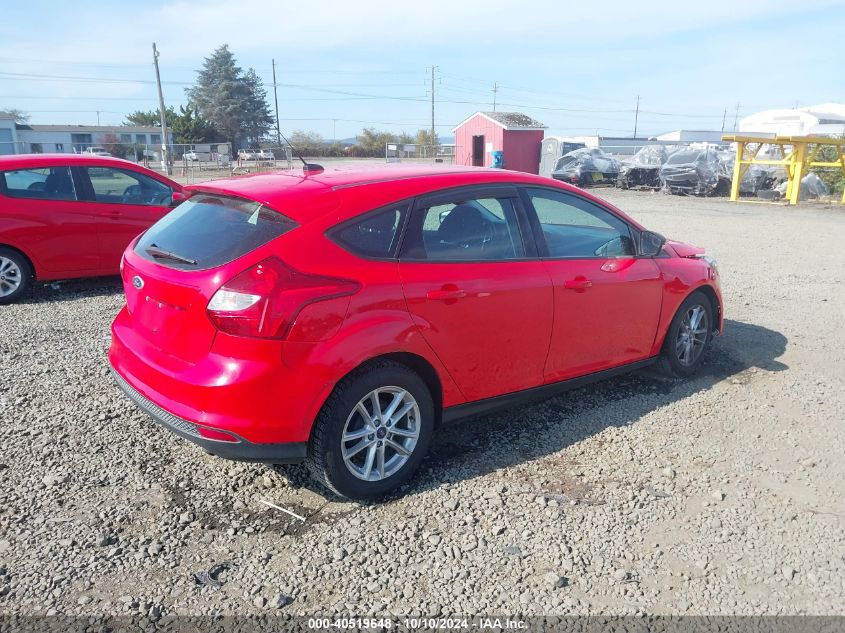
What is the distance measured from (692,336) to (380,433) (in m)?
3.05

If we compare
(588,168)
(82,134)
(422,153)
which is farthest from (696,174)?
(82,134)

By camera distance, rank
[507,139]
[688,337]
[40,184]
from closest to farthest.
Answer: [688,337] < [40,184] < [507,139]

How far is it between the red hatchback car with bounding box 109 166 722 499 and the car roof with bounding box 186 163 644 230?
0.01 m

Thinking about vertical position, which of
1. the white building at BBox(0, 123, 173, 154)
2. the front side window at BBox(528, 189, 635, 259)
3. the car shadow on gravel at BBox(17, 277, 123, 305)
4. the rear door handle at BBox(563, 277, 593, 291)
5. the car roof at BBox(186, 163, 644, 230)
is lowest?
the car shadow on gravel at BBox(17, 277, 123, 305)

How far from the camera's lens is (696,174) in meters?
26.2

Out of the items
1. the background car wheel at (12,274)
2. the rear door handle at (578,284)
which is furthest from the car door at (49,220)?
the rear door handle at (578,284)

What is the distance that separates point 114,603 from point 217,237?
1.70 meters

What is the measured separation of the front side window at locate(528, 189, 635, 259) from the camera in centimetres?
421

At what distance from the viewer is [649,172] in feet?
93.1

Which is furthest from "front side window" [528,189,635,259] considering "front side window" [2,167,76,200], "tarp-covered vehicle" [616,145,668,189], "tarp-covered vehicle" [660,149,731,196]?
"tarp-covered vehicle" [616,145,668,189]

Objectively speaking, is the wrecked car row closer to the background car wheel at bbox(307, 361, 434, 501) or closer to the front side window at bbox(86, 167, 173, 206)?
the front side window at bbox(86, 167, 173, 206)

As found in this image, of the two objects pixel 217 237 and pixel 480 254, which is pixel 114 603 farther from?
pixel 480 254

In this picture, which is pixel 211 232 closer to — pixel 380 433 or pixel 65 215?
pixel 380 433

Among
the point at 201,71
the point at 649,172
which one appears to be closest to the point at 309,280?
the point at 649,172
